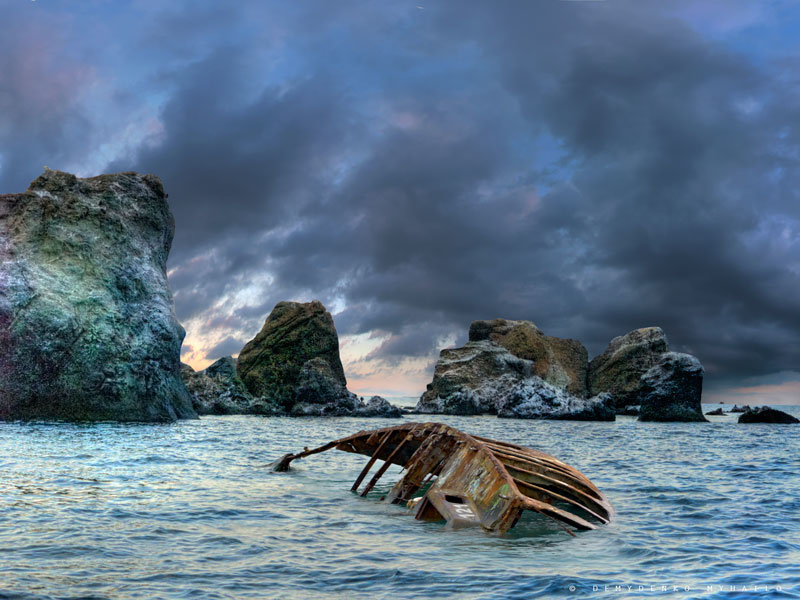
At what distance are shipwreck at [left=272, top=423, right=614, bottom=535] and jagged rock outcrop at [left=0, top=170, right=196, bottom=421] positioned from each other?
28.0 m

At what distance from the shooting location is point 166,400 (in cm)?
4019

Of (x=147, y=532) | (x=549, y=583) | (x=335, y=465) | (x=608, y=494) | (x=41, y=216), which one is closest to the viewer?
(x=549, y=583)

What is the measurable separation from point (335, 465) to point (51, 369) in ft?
78.7

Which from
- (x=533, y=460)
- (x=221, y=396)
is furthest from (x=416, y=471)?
(x=221, y=396)

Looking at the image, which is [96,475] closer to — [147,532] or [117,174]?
[147,532]

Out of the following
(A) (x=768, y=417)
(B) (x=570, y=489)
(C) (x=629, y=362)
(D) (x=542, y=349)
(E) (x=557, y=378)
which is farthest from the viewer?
(D) (x=542, y=349)

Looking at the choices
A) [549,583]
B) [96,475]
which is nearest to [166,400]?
[96,475]

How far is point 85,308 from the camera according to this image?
124 ft

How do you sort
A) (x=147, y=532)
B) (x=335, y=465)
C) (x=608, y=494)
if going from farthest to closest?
(x=335, y=465), (x=608, y=494), (x=147, y=532)

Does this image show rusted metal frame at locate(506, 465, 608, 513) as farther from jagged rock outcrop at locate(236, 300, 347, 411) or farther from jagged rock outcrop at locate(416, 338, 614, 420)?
jagged rock outcrop at locate(236, 300, 347, 411)

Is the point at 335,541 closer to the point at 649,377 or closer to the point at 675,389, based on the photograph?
the point at 675,389

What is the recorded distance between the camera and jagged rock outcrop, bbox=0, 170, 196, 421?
3584 centimetres

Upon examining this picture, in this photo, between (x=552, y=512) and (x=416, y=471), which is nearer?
(x=552, y=512)

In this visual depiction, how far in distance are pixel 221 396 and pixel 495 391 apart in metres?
38.2
